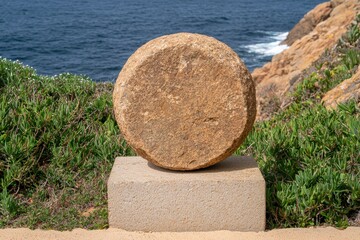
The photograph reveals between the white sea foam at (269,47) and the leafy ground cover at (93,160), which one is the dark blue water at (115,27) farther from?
→ the leafy ground cover at (93,160)

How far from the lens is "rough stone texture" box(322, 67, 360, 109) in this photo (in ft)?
32.3

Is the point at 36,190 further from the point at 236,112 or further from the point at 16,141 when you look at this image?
the point at 236,112

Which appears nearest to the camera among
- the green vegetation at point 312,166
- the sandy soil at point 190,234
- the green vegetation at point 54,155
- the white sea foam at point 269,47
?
the sandy soil at point 190,234

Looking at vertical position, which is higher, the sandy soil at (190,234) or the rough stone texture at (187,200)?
the rough stone texture at (187,200)

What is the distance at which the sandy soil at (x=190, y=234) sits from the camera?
663 centimetres

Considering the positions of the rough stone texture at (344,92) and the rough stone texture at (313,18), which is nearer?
the rough stone texture at (344,92)

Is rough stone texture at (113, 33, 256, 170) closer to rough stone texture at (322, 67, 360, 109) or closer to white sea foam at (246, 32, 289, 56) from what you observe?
rough stone texture at (322, 67, 360, 109)

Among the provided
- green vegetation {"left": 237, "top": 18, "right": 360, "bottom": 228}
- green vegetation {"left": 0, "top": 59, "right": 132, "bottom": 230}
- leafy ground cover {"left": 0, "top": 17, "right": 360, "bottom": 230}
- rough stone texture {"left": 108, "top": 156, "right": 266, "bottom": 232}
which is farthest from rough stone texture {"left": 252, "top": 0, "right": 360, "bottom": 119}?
rough stone texture {"left": 108, "top": 156, "right": 266, "bottom": 232}

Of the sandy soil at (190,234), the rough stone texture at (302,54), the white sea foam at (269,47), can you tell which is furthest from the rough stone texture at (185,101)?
the white sea foam at (269,47)

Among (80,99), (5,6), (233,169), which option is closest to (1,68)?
(80,99)

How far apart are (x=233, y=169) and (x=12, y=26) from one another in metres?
44.3

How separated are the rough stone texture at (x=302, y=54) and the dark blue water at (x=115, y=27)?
1107 centimetres

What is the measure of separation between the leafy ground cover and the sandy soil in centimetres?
16

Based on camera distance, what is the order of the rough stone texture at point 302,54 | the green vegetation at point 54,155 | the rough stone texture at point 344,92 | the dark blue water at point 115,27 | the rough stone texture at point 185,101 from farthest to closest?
the dark blue water at point 115,27 < the rough stone texture at point 302,54 < the rough stone texture at point 344,92 < the green vegetation at point 54,155 < the rough stone texture at point 185,101
